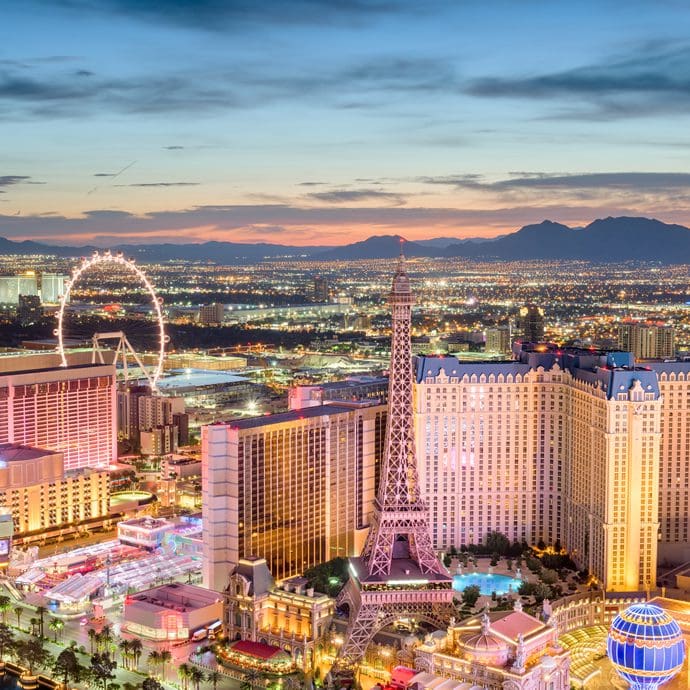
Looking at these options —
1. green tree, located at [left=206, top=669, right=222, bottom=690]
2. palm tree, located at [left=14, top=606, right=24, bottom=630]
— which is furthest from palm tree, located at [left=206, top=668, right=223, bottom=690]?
palm tree, located at [left=14, top=606, right=24, bottom=630]

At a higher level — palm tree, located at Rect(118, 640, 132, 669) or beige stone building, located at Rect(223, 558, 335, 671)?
beige stone building, located at Rect(223, 558, 335, 671)

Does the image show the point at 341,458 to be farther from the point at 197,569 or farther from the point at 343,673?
the point at 343,673

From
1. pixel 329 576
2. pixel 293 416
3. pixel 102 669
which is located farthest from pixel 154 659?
pixel 293 416

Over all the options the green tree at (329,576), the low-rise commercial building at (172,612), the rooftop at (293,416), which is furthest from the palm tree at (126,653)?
the rooftop at (293,416)

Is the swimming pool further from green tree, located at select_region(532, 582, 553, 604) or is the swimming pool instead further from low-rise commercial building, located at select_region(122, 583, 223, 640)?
low-rise commercial building, located at select_region(122, 583, 223, 640)

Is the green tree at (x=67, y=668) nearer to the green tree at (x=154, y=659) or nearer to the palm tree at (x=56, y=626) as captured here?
the green tree at (x=154, y=659)

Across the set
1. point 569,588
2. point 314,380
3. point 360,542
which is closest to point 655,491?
point 569,588

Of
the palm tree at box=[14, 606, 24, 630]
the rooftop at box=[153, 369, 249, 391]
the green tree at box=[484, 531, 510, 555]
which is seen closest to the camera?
the palm tree at box=[14, 606, 24, 630]
